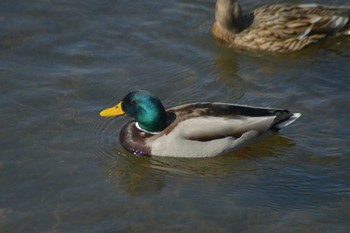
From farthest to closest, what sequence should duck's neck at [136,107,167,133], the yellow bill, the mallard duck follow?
the mallard duck
the yellow bill
duck's neck at [136,107,167,133]

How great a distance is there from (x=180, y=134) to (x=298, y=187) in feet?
4.98

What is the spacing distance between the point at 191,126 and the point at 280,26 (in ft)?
11.2

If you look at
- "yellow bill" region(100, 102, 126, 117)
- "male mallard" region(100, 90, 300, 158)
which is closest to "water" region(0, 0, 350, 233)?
"male mallard" region(100, 90, 300, 158)

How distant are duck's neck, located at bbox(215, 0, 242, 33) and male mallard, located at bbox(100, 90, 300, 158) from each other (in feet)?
9.22

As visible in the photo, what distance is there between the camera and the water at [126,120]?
8758 mm

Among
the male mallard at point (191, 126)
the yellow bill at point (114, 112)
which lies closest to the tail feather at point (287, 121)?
the male mallard at point (191, 126)

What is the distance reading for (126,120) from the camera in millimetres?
10820

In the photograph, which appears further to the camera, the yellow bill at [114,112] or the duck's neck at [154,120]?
the yellow bill at [114,112]

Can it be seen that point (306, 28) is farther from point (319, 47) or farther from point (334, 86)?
point (334, 86)

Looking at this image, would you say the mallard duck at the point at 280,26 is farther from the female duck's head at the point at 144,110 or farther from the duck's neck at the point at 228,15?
the female duck's head at the point at 144,110

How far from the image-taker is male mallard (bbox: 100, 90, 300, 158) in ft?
32.4

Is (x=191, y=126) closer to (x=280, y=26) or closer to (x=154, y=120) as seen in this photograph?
(x=154, y=120)

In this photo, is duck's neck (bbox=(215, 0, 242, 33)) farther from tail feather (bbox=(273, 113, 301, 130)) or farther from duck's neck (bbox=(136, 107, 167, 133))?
duck's neck (bbox=(136, 107, 167, 133))

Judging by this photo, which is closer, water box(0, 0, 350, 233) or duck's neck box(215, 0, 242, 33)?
water box(0, 0, 350, 233)
